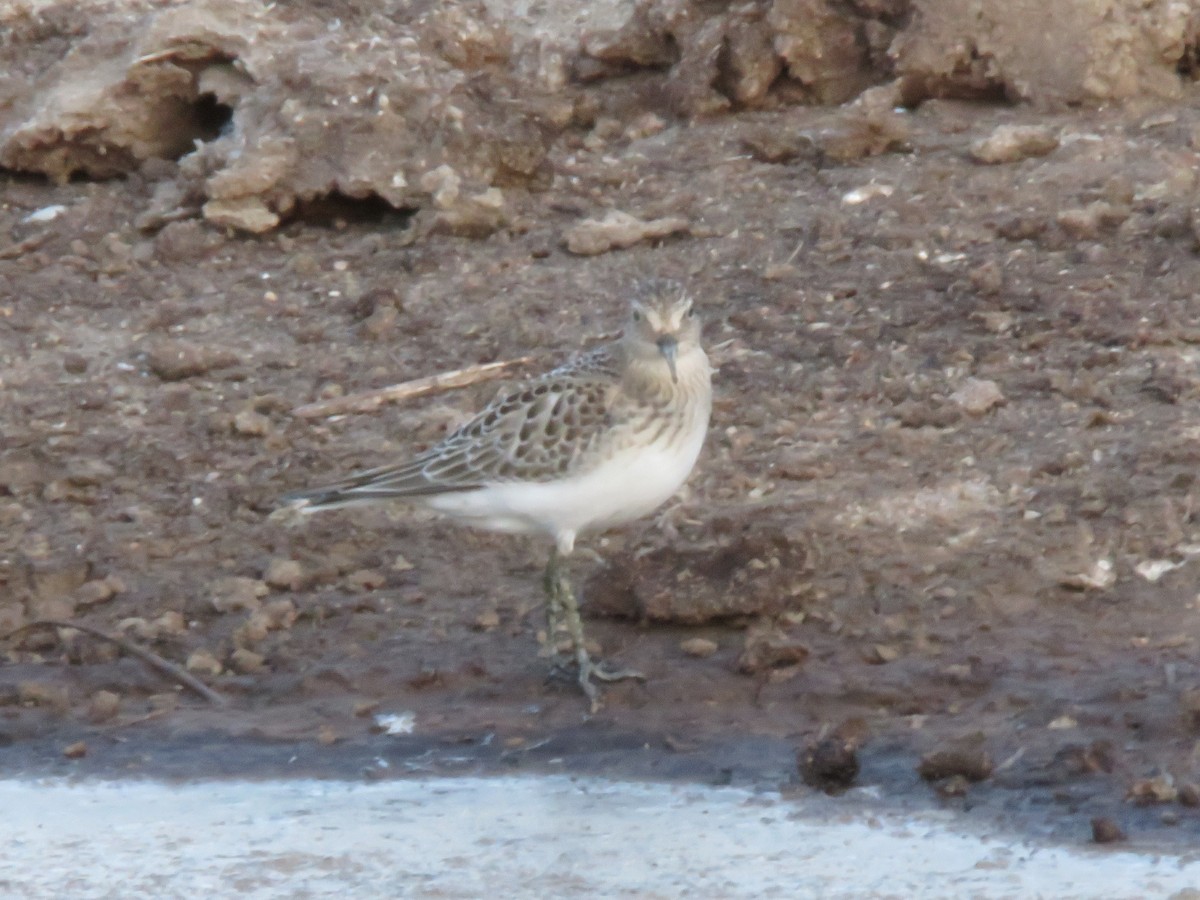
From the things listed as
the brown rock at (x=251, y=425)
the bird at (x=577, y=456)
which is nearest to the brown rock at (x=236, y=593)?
the bird at (x=577, y=456)

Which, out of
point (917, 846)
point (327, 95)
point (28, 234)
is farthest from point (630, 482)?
point (28, 234)

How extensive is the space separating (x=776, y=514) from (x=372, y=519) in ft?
4.82

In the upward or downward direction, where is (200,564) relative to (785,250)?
downward

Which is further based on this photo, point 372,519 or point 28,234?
point 28,234

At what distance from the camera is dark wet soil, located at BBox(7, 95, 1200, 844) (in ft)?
20.8

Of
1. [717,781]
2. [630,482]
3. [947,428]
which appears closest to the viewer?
[717,781]

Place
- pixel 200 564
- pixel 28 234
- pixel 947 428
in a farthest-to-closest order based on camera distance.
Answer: pixel 28 234 < pixel 947 428 < pixel 200 564

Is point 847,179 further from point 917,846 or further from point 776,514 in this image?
point 917,846

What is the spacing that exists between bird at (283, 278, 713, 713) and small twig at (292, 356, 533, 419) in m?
1.43

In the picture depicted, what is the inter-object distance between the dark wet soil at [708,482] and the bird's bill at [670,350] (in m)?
0.66

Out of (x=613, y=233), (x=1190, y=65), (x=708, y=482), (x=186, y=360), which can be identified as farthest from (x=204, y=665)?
(x=1190, y=65)

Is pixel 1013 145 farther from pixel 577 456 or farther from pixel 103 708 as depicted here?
pixel 103 708

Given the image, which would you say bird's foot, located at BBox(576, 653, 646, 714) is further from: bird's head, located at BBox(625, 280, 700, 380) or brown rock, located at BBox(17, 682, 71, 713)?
brown rock, located at BBox(17, 682, 71, 713)

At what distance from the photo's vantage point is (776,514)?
7.42 metres
